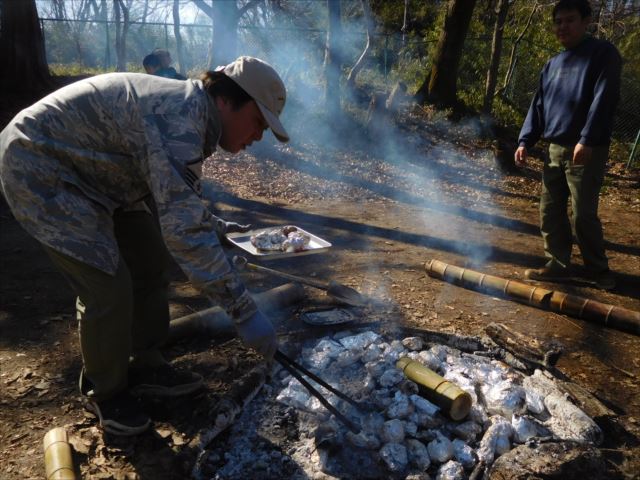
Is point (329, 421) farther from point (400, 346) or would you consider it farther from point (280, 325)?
point (280, 325)

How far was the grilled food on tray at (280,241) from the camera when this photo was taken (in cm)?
427

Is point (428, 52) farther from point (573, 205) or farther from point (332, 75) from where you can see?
point (573, 205)

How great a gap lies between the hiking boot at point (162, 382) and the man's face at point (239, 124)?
1.33 m

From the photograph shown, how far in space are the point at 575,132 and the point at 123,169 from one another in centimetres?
364

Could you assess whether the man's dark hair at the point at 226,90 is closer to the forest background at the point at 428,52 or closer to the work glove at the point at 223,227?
the work glove at the point at 223,227

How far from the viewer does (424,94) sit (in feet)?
37.8

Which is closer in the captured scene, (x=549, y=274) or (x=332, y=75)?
(x=549, y=274)

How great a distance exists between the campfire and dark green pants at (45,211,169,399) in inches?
24.9

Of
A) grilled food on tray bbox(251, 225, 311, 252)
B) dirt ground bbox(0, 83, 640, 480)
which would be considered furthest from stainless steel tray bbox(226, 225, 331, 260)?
dirt ground bbox(0, 83, 640, 480)

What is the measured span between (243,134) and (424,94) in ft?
34.0

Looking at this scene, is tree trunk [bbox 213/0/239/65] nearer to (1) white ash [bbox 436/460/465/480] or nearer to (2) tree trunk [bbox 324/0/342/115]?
(2) tree trunk [bbox 324/0/342/115]

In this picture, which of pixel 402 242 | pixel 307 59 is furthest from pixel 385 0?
pixel 402 242

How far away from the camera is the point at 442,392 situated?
7.91 feet

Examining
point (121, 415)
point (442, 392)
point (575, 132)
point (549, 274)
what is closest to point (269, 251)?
point (121, 415)
